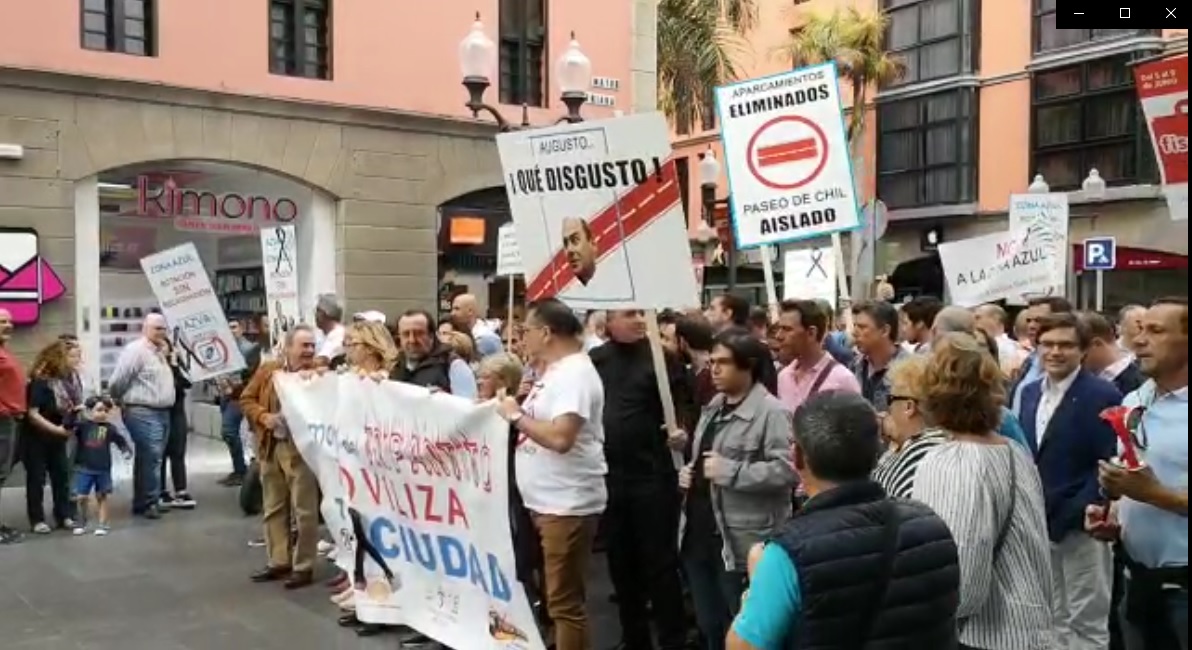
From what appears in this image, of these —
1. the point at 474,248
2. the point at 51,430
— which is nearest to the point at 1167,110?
the point at 51,430

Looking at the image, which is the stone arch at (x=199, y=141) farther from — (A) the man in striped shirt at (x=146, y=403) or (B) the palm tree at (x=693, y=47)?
(B) the palm tree at (x=693, y=47)

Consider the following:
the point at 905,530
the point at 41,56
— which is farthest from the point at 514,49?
the point at 905,530

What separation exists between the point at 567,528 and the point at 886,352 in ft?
6.53

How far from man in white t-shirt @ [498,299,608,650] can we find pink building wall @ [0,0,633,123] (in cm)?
1010

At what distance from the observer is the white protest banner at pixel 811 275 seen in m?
12.9

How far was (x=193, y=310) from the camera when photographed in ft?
35.7

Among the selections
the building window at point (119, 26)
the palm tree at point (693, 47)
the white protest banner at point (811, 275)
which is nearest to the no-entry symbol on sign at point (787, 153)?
the white protest banner at point (811, 275)

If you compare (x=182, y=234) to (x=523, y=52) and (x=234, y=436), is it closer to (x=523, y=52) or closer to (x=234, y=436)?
(x=234, y=436)

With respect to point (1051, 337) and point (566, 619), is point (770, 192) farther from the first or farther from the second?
point (566, 619)

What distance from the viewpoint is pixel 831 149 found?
23.9ft

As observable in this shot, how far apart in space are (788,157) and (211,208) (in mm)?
10051

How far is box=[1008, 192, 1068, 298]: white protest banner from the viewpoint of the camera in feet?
36.2

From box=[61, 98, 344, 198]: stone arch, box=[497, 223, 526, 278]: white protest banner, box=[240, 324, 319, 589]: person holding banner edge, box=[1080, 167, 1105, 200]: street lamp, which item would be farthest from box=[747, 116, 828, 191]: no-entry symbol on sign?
box=[1080, 167, 1105, 200]: street lamp

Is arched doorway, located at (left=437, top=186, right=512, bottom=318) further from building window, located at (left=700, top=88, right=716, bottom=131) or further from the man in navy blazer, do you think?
the man in navy blazer
